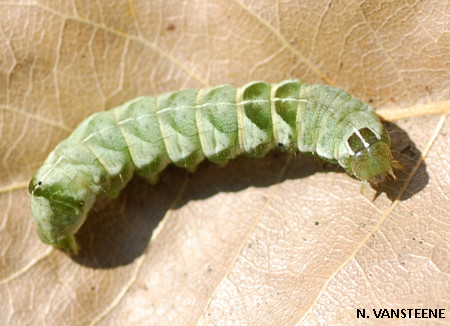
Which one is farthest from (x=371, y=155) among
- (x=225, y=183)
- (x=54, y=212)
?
(x=54, y=212)

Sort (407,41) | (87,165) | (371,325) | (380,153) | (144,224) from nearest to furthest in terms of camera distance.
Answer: (371,325), (380,153), (407,41), (87,165), (144,224)

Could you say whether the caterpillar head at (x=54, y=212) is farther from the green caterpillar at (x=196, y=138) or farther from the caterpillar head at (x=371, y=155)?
the caterpillar head at (x=371, y=155)

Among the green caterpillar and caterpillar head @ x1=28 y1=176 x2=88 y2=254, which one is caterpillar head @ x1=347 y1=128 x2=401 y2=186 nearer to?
the green caterpillar

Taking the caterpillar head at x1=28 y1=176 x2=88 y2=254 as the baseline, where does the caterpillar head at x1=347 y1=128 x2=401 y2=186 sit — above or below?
above

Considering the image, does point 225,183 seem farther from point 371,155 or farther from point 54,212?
point 54,212

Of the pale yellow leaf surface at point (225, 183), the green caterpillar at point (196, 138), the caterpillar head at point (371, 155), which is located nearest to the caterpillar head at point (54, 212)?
the green caterpillar at point (196, 138)

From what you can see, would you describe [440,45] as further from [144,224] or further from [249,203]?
[144,224]

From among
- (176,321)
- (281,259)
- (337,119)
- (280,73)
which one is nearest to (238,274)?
(281,259)

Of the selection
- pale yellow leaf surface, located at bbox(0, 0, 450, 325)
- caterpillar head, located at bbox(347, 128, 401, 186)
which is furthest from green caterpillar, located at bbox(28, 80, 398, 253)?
pale yellow leaf surface, located at bbox(0, 0, 450, 325)
